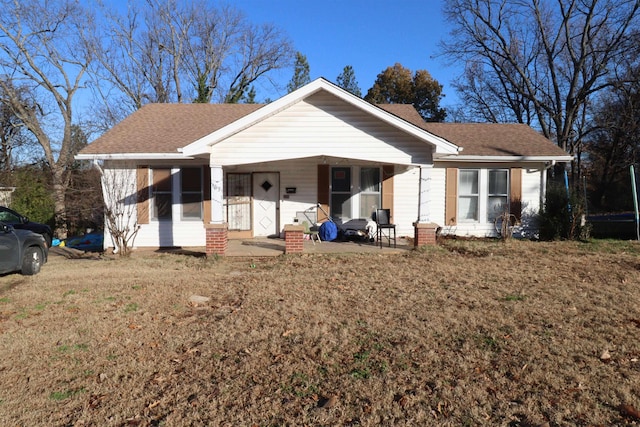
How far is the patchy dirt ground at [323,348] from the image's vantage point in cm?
311

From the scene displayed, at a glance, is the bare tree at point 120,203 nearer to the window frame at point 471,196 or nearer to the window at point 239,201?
the window at point 239,201

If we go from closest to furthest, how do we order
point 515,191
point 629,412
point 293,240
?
1. point 629,412
2. point 293,240
3. point 515,191

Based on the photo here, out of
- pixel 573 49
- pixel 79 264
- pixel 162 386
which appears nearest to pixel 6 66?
pixel 79 264

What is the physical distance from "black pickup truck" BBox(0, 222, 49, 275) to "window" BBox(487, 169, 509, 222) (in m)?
11.8

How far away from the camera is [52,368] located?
12.7ft

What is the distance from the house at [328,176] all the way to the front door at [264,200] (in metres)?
0.03

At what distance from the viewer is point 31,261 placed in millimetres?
8078

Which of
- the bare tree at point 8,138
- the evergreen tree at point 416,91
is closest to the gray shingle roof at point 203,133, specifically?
the bare tree at point 8,138

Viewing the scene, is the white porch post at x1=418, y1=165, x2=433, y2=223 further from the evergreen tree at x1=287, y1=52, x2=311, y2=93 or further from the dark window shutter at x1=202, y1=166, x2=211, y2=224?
the evergreen tree at x1=287, y1=52, x2=311, y2=93

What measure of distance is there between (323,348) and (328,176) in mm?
8382

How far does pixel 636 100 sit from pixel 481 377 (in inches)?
1064

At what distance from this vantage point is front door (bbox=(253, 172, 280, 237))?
40.7 feet

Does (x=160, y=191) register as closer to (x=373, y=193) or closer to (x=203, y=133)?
(x=203, y=133)

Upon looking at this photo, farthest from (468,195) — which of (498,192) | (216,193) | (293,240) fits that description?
(216,193)
